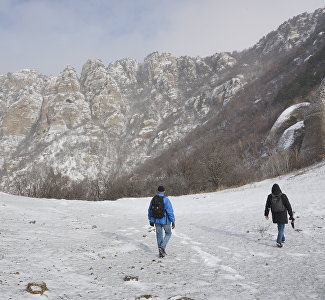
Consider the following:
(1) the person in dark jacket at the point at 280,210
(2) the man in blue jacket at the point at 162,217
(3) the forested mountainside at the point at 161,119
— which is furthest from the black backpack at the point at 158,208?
(3) the forested mountainside at the point at 161,119

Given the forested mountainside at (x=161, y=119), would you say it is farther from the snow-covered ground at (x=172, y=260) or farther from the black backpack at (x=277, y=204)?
the black backpack at (x=277, y=204)

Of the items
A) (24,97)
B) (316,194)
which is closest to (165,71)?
(24,97)

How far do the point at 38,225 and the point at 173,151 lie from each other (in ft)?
326

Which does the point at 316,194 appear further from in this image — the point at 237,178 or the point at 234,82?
the point at 234,82

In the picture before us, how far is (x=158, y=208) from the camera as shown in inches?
357

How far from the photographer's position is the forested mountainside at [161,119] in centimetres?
6009

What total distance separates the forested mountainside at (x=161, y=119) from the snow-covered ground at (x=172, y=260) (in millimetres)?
27848

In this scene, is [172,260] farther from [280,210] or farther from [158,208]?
[280,210]

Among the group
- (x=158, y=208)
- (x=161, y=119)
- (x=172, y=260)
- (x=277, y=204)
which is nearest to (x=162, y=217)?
(x=158, y=208)

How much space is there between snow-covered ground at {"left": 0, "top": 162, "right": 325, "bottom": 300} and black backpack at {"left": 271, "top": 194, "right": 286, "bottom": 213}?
3.96 ft

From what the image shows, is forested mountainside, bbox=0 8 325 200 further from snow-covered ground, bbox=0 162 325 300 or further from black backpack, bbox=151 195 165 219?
black backpack, bbox=151 195 165 219

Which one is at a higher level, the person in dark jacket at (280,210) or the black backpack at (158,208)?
the black backpack at (158,208)

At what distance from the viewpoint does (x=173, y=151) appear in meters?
113

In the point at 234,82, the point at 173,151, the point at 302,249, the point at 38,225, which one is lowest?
the point at 302,249
